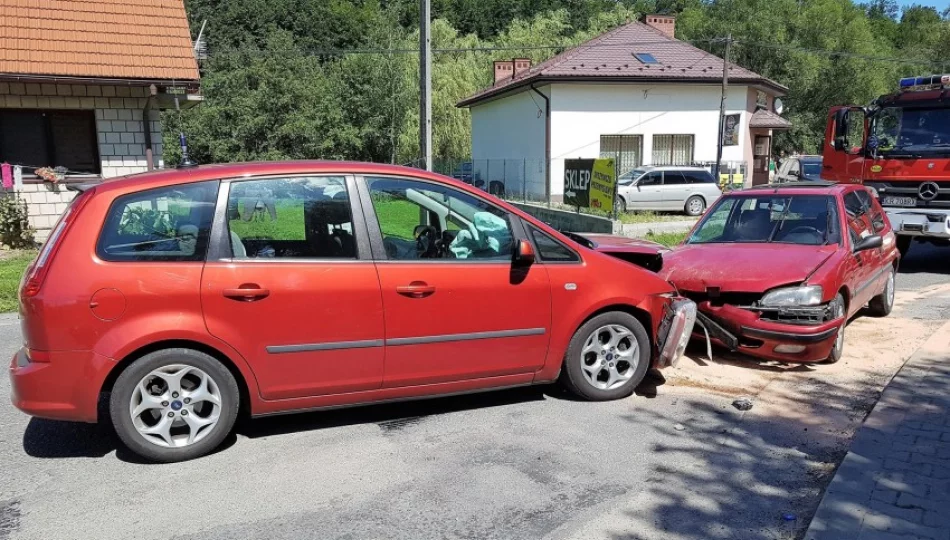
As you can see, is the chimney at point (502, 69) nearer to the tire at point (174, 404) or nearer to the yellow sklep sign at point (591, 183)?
the yellow sklep sign at point (591, 183)

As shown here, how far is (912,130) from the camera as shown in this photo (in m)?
11.0

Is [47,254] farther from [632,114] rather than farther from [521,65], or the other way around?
[521,65]

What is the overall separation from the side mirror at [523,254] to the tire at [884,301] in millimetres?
5276

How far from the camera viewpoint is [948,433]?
4.56 metres

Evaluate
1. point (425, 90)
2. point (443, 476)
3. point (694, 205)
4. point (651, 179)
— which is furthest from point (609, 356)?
point (694, 205)

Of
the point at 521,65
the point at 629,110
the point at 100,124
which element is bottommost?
the point at 100,124

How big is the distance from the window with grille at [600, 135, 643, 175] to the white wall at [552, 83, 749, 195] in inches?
8.9

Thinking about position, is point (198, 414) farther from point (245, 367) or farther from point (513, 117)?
point (513, 117)

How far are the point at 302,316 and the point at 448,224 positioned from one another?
3.99ft

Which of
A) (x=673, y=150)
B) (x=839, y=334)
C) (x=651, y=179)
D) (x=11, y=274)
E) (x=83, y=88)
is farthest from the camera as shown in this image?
(x=673, y=150)

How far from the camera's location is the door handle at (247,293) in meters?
4.14

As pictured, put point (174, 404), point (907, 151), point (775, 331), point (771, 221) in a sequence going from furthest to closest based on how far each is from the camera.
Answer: point (907, 151) < point (771, 221) < point (775, 331) < point (174, 404)

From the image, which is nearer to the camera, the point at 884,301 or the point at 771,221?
the point at 771,221

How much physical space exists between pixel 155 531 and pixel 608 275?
3.27 metres
